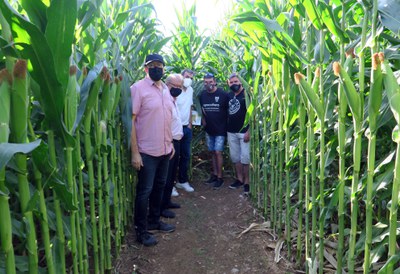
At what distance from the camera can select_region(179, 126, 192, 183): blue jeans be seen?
4884mm

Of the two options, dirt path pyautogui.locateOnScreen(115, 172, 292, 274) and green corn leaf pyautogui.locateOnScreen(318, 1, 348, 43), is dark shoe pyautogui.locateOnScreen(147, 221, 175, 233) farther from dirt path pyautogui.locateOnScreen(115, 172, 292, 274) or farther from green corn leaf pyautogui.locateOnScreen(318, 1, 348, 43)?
green corn leaf pyautogui.locateOnScreen(318, 1, 348, 43)

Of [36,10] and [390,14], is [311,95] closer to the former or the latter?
[390,14]

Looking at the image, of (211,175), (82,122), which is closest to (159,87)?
(82,122)

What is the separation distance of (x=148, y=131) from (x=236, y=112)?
2050 mm

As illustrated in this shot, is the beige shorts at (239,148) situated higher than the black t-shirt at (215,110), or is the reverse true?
the black t-shirt at (215,110)

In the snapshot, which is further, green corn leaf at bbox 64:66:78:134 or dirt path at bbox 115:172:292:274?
dirt path at bbox 115:172:292:274

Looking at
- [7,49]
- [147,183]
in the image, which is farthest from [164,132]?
[7,49]

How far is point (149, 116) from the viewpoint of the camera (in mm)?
3102

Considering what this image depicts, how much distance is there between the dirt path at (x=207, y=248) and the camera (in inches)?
114

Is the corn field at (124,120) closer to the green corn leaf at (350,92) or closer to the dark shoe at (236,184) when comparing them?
the green corn leaf at (350,92)

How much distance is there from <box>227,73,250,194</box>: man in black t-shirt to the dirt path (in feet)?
2.44

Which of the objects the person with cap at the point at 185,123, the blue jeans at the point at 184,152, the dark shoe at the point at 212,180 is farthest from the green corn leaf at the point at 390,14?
the dark shoe at the point at 212,180

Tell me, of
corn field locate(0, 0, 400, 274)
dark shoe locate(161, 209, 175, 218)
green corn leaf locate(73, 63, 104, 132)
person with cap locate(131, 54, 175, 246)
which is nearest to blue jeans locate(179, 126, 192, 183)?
dark shoe locate(161, 209, 175, 218)

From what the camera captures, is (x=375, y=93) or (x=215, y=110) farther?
(x=215, y=110)
